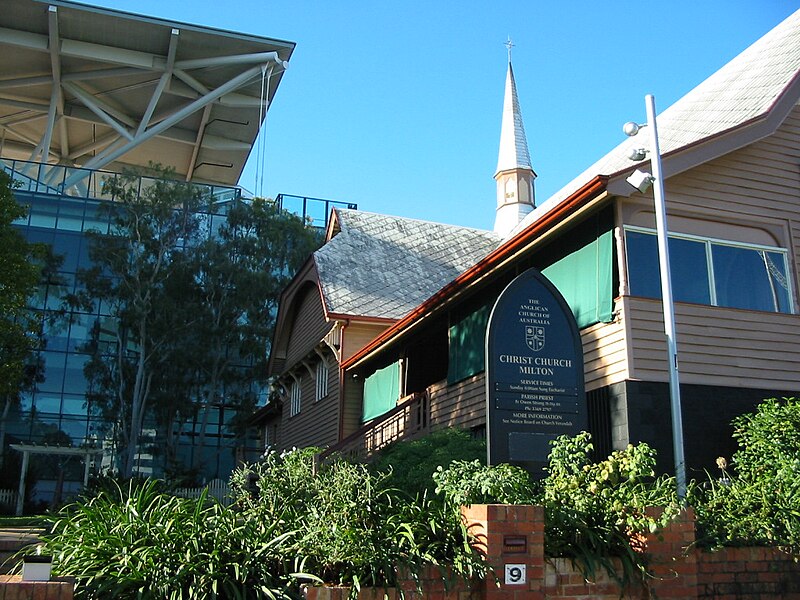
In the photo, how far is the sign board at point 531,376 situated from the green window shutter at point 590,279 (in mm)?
2539

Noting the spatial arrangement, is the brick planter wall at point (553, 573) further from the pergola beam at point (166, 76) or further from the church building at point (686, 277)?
the pergola beam at point (166, 76)

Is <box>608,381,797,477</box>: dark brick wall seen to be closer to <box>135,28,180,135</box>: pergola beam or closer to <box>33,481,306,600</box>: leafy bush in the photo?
<box>33,481,306,600</box>: leafy bush

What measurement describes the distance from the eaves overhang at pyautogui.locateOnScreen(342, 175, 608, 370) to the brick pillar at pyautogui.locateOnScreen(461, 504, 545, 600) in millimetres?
5730

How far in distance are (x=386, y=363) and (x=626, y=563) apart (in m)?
13.7

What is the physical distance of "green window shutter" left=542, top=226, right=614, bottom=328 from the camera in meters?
11.6

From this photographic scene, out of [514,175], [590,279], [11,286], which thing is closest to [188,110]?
[514,175]

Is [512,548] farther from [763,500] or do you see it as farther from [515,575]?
[763,500]

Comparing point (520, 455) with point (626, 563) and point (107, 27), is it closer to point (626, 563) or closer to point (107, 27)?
point (626, 563)

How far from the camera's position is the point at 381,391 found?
2058 cm

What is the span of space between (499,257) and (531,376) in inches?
212

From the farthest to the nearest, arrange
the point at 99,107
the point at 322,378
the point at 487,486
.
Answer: the point at 99,107 < the point at 322,378 < the point at 487,486

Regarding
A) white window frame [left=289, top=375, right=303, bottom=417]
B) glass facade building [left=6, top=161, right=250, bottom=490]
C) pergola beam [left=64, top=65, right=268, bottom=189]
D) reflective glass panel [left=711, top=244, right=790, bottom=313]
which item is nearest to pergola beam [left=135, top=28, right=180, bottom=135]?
pergola beam [left=64, top=65, right=268, bottom=189]

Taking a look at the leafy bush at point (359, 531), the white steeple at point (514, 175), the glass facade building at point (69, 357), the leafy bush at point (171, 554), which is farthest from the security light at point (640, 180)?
the white steeple at point (514, 175)

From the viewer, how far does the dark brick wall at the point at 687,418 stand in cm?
1079
